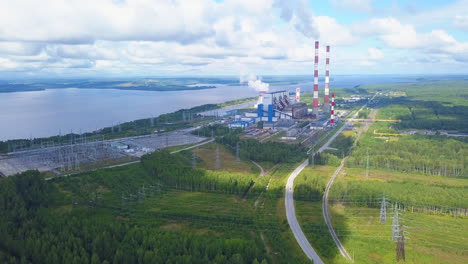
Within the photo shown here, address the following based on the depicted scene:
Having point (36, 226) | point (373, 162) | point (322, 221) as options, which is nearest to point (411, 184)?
point (373, 162)

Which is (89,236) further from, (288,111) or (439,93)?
(439,93)

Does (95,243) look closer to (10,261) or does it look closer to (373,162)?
(10,261)

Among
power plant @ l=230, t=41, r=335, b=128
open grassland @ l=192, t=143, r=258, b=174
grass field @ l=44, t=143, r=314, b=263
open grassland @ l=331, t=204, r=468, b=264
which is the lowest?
open grassland @ l=331, t=204, r=468, b=264

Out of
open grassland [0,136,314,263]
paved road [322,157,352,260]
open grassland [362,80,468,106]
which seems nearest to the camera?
open grassland [0,136,314,263]

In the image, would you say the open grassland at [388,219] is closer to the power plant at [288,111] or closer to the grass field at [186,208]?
the grass field at [186,208]

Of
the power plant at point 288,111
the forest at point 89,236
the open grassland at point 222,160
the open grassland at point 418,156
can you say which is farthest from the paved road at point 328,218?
the power plant at point 288,111

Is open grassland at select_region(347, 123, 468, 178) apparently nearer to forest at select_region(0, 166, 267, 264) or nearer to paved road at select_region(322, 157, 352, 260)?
paved road at select_region(322, 157, 352, 260)

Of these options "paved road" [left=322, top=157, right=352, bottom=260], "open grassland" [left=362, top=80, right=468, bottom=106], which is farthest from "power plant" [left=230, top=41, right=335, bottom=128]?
"open grassland" [left=362, top=80, right=468, bottom=106]

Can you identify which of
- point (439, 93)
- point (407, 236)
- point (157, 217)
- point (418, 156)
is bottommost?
point (407, 236)

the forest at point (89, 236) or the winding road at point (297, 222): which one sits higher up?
the forest at point (89, 236)

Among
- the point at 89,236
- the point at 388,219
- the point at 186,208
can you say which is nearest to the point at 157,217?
the point at 186,208

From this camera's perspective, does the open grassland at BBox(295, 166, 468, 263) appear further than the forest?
Yes

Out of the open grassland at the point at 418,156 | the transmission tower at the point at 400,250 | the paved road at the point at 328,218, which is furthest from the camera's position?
the open grassland at the point at 418,156
